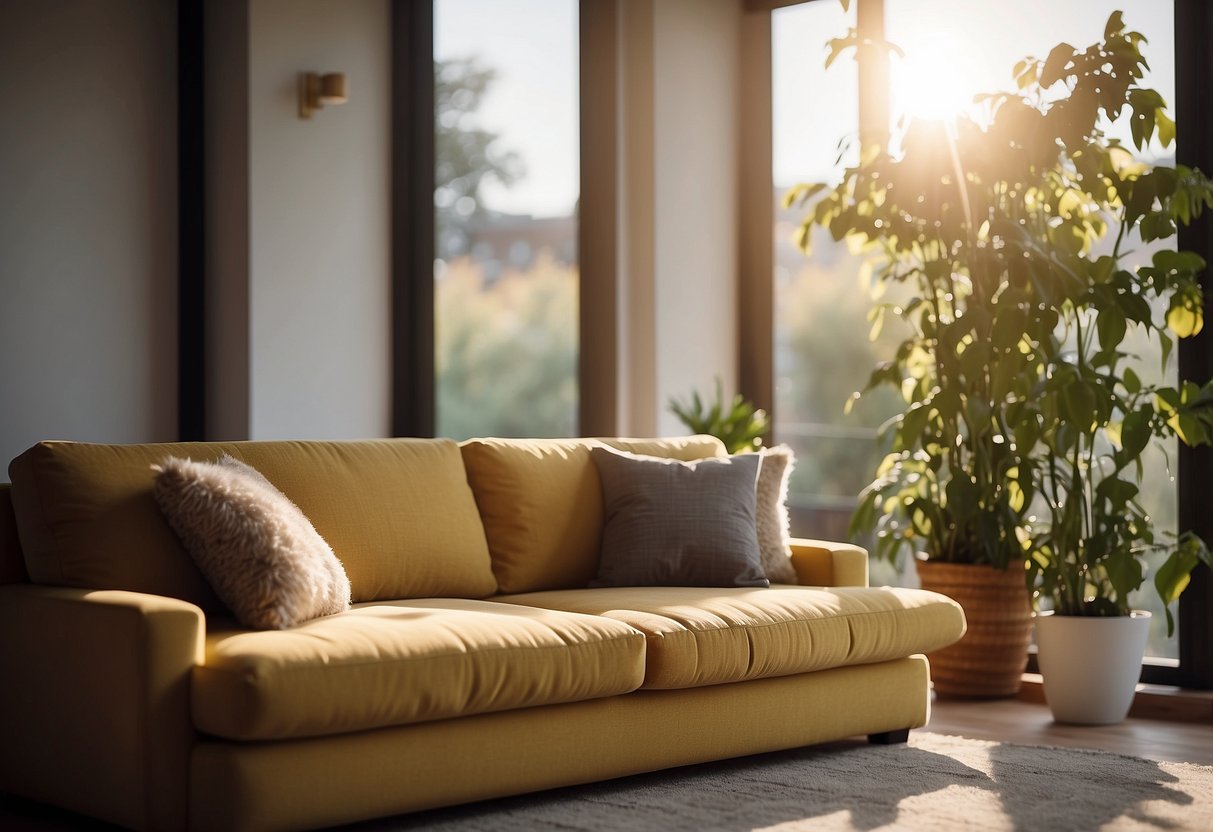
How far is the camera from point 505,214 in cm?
564

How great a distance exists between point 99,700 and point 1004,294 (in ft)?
8.75

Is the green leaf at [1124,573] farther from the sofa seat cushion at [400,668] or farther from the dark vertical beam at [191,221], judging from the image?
the dark vertical beam at [191,221]

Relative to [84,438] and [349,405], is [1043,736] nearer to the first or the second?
[349,405]

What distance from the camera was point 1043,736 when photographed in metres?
3.96

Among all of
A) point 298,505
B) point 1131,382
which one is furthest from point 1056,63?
point 298,505

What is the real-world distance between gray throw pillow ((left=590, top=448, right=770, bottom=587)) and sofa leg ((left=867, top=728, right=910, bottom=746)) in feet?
1.59

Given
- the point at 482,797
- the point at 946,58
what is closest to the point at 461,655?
the point at 482,797

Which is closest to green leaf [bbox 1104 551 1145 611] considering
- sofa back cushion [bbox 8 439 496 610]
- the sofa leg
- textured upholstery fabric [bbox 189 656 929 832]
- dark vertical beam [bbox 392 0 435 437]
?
textured upholstery fabric [bbox 189 656 929 832]

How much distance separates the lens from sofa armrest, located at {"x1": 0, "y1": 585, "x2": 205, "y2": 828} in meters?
2.65

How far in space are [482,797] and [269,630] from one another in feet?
1.77

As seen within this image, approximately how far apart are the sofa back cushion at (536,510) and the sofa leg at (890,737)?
85 centimetres

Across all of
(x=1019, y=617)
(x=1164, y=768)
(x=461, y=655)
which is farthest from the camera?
(x=1019, y=617)

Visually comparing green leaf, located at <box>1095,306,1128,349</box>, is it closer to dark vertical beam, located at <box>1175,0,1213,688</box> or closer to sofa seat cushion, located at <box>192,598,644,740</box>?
dark vertical beam, located at <box>1175,0,1213,688</box>

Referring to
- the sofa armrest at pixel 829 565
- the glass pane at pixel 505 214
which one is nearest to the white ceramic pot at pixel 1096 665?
the sofa armrest at pixel 829 565
